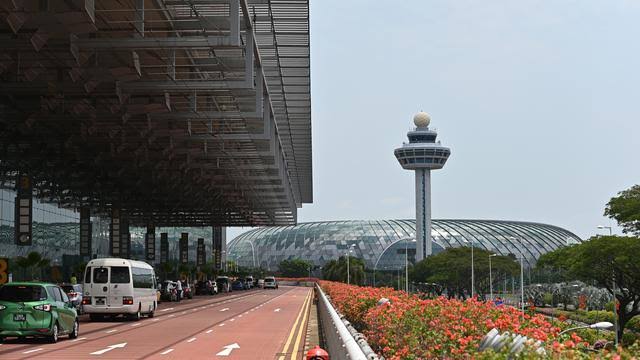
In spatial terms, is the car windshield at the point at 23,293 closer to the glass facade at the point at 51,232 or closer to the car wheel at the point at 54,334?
the car wheel at the point at 54,334

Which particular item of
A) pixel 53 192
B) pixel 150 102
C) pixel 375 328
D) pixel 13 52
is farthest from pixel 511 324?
pixel 53 192

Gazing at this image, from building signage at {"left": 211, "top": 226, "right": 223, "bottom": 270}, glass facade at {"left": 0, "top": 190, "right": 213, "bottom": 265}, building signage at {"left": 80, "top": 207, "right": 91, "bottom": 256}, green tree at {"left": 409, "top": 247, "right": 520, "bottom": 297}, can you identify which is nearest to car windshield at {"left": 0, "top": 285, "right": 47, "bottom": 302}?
glass facade at {"left": 0, "top": 190, "right": 213, "bottom": 265}

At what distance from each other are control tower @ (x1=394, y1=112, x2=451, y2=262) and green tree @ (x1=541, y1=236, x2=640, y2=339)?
4648 inches

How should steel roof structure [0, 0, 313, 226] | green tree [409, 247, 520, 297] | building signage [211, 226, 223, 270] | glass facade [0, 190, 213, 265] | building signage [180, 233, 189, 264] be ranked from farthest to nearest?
building signage [211, 226, 223, 270], green tree [409, 247, 520, 297], building signage [180, 233, 189, 264], glass facade [0, 190, 213, 265], steel roof structure [0, 0, 313, 226]

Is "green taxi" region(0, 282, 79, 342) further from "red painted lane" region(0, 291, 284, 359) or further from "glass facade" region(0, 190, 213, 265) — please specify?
"glass facade" region(0, 190, 213, 265)

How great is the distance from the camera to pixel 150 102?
42906 millimetres

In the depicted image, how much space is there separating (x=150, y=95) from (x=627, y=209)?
32.1 metres

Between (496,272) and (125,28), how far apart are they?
302 ft

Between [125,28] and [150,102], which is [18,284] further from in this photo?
[150,102]

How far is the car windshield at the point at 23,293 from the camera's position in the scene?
25.4m

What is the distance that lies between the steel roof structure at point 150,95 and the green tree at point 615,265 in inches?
809

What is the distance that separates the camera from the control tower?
595 ft

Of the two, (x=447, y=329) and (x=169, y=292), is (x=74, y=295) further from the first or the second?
(x=447, y=329)

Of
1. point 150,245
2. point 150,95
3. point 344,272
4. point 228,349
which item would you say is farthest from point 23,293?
point 344,272
